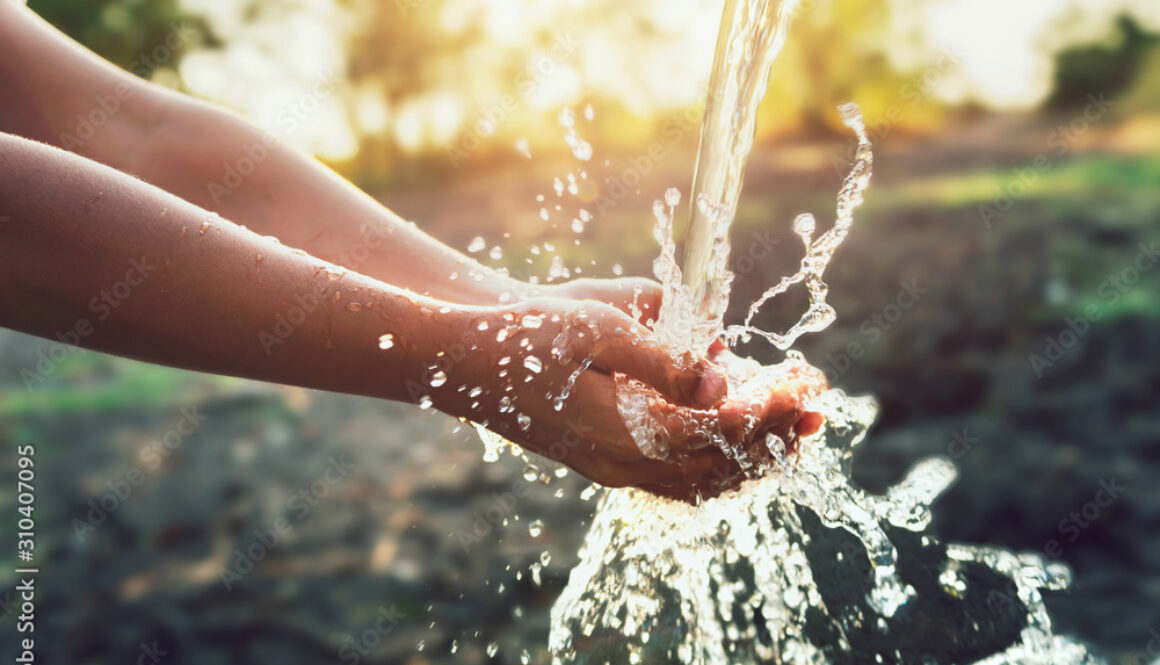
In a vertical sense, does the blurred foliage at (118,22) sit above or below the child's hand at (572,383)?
above

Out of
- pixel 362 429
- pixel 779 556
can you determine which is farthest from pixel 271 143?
pixel 362 429

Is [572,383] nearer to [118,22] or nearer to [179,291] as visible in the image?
[179,291]

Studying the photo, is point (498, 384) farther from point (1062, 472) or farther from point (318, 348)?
point (1062, 472)

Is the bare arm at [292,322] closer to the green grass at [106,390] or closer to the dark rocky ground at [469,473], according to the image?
the dark rocky ground at [469,473]

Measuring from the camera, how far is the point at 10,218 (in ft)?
3.75

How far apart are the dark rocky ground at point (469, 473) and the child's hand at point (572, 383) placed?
2.12 feet

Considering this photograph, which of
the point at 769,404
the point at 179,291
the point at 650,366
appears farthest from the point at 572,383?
the point at 179,291

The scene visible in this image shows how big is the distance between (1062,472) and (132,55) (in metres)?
13.4

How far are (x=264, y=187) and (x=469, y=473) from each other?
208cm

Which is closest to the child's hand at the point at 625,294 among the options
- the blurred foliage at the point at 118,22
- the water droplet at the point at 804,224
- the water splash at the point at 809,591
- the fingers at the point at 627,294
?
the fingers at the point at 627,294

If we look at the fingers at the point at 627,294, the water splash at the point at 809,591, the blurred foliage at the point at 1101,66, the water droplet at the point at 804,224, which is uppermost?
the blurred foliage at the point at 1101,66

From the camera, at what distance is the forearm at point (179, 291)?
1.17 meters

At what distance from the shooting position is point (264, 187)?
1815mm

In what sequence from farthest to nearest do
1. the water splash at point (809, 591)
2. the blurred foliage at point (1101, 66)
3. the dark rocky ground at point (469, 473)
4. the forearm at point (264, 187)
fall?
the blurred foliage at point (1101, 66) < the dark rocky ground at point (469, 473) < the water splash at point (809, 591) < the forearm at point (264, 187)
